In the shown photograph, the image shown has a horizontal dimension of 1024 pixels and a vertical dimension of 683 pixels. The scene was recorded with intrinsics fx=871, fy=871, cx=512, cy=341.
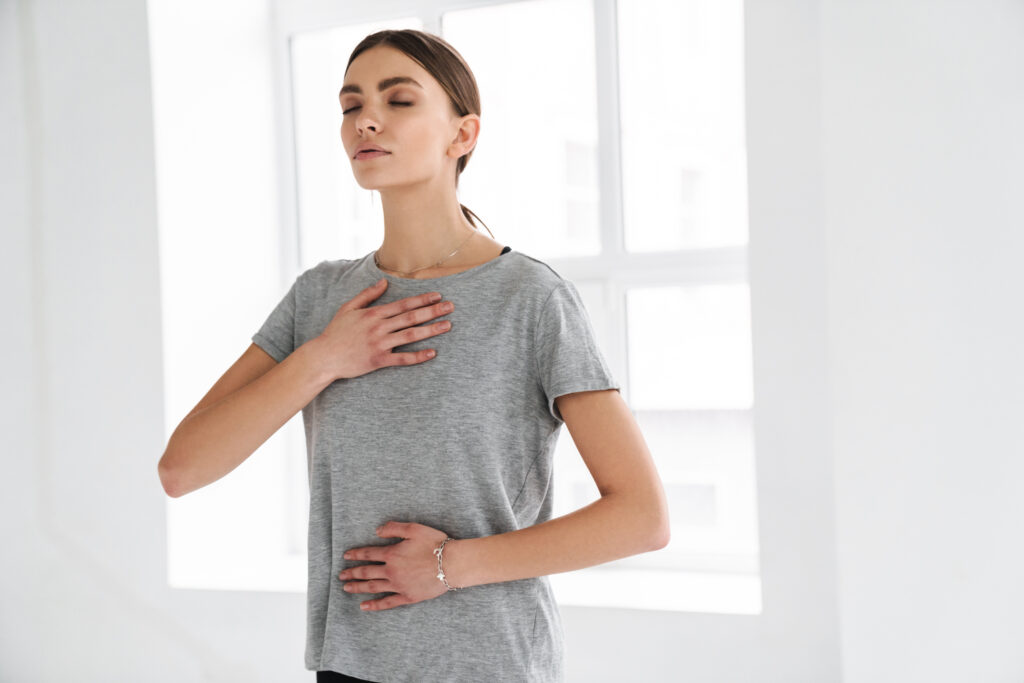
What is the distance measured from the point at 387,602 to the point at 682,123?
5.25 feet

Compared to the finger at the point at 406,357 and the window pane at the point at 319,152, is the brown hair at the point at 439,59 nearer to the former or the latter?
the finger at the point at 406,357

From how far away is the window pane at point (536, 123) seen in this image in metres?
2.35

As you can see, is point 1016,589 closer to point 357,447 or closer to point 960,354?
point 960,354

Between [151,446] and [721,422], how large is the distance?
4.87 ft

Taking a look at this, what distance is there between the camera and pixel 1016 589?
5.34 feet

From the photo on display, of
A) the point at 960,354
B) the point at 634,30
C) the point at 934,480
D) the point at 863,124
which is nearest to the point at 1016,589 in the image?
the point at 934,480

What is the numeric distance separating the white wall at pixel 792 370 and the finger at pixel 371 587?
3.32 feet

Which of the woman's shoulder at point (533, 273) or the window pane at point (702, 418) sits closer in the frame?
the woman's shoulder at point (533, 273)

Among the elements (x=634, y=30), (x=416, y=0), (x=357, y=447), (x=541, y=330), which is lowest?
(x=357, y=447)

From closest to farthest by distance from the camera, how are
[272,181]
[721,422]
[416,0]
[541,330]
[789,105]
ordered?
[541,330]
[789,105]
[721,422]
[416,0]
[272,181]

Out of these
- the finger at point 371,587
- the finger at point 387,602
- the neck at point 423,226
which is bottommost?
the finger at point 387,602

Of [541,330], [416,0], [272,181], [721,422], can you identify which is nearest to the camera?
[541,330]

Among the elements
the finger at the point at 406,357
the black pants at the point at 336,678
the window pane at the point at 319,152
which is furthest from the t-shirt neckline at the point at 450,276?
the window pane at the point at 319,152

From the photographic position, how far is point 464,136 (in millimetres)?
1237
